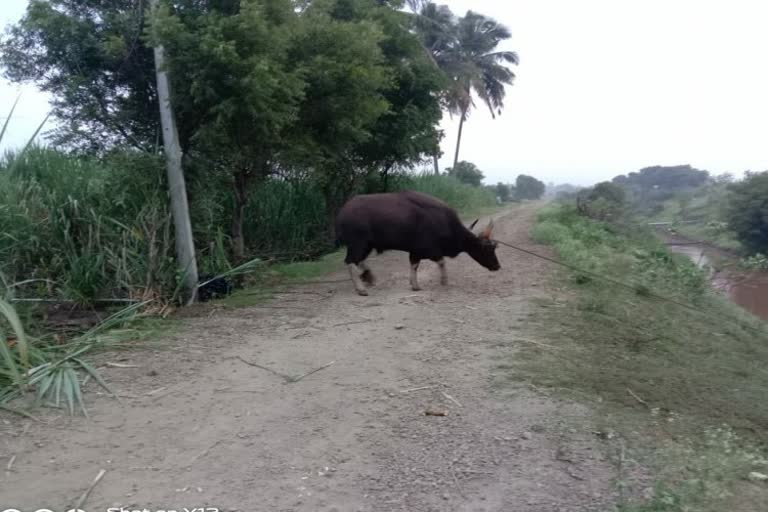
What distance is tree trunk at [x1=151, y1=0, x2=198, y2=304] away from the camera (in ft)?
29.1

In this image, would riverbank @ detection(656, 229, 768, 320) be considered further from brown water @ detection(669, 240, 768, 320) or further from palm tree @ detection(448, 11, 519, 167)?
palm tree @ detection(448, 11, 519, 167)

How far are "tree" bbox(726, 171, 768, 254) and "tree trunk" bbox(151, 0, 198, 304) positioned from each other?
53.0 ft

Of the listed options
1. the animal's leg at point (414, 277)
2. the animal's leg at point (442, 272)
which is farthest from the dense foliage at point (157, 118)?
the animal's leg at point (442, 272)

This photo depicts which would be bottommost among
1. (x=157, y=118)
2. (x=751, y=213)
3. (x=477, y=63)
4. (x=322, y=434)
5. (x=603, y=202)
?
(x=322, y=434)

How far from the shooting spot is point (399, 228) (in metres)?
9.52

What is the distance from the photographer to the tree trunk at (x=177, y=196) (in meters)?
8.88

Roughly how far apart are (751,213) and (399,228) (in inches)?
556

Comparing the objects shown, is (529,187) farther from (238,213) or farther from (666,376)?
(666,376)

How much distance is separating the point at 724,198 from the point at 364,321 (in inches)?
685

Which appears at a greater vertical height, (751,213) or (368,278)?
(751,213)

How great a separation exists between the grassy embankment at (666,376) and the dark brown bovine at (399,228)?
5.65 ft

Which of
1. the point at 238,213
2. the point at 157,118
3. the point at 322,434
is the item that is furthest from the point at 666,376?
the point at 157,118

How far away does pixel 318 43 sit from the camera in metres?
10.2

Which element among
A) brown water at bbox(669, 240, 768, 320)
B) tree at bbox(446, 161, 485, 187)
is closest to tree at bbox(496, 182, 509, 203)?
tree at bbox(446, 161, 485, 187)
